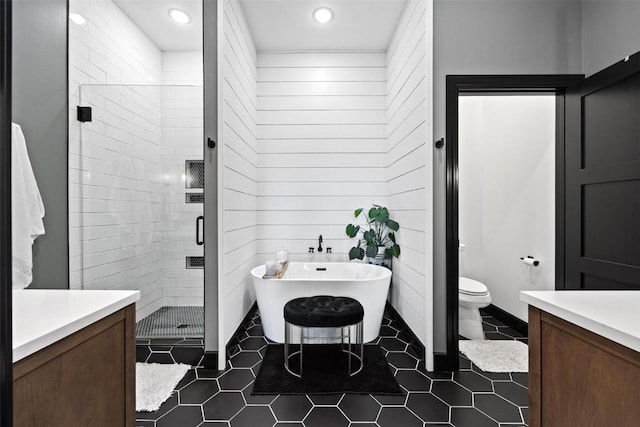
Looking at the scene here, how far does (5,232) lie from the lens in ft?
1.80

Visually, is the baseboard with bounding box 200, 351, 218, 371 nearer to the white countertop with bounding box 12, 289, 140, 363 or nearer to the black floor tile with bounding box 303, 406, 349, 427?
the black floor tile with bounding box 303, 406, 349, 427

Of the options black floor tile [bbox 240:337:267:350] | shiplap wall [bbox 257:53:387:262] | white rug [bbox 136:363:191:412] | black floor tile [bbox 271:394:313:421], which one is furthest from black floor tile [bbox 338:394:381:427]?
shiplap wall [bbox 257:53:387:262]

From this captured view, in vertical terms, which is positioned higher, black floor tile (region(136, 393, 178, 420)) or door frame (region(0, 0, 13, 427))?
door frame (region(0, 0, 13, 427))

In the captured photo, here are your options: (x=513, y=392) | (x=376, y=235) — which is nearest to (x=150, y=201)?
(x=376, y=235)

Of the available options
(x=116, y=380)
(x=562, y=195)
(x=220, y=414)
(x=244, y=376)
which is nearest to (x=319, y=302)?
(x=244, y=376)

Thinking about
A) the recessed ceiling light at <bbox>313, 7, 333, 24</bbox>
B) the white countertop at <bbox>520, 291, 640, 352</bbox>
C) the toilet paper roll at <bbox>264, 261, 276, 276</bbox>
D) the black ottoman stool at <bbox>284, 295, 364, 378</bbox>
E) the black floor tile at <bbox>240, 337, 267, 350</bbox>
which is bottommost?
the black floor tile at <bbox>240, 337, 267, 350</bbox>

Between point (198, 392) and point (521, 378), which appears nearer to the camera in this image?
point (198, 392)

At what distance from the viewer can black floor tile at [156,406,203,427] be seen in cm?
165

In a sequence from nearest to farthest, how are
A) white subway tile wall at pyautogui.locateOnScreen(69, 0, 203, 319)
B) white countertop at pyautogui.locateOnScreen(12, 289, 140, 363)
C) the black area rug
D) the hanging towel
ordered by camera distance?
white countertop at pyautogui.locateOnScreen(12, 289, 140, 363) → the hanging towel → the black area rug → white subway tile wall at pyautogui.locateOnScreen(69, 0, 203, 319)

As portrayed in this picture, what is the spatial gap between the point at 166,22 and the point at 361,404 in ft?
10.6

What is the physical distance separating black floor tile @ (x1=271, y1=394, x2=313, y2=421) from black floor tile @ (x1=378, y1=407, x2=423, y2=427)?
0.42m

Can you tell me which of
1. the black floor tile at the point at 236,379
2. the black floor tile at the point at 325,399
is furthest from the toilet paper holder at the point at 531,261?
the black floor tile at the point at 236,379

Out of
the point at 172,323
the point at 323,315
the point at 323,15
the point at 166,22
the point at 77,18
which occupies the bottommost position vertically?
the point at 172,323

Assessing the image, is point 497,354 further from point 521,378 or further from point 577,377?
point 577,377
